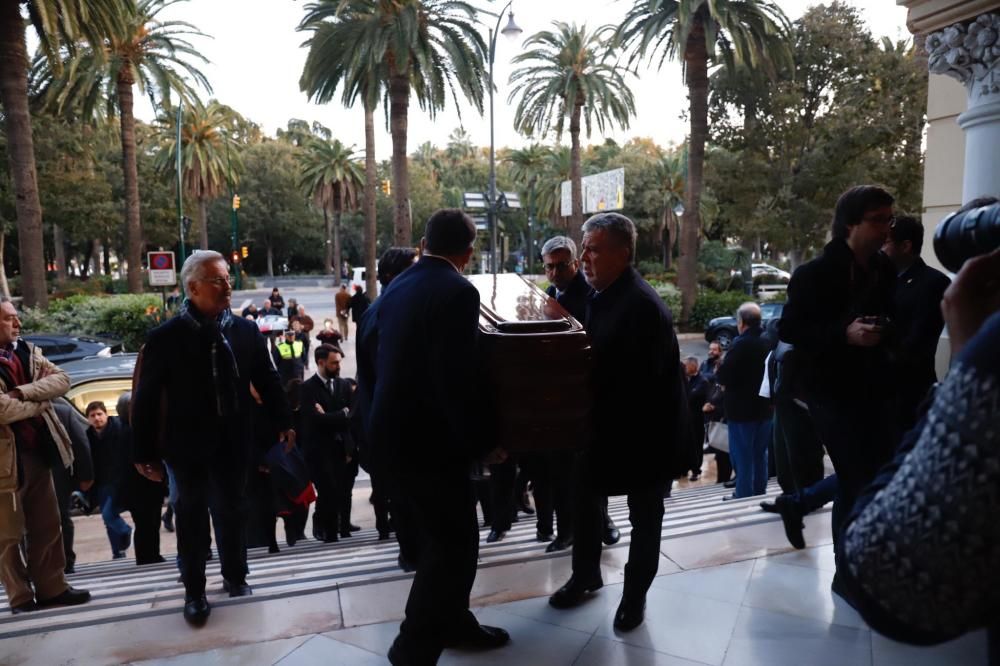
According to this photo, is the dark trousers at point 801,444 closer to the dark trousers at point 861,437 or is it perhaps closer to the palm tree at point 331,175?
the dark trousers at point 861,437

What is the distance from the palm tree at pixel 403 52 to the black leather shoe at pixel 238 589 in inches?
656

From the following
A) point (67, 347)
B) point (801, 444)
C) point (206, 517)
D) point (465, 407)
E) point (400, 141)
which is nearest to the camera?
point (465, 407)

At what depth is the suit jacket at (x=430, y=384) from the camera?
2785mm

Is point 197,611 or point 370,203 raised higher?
point 370,203

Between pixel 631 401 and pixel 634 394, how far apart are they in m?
0.03

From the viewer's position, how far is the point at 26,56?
51.4 ft

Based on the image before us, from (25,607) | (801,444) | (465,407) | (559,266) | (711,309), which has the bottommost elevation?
(711,309)

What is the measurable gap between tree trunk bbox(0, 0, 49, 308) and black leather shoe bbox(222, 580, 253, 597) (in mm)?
15263

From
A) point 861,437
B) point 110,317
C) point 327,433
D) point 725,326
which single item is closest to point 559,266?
point 861,437

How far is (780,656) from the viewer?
3.08 m

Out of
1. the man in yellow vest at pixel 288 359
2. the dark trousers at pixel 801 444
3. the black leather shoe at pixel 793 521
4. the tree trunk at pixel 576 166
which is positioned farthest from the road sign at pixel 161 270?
the tree trunk at pixel 576 166

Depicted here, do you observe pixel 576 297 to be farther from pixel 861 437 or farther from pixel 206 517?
pixel 206 517

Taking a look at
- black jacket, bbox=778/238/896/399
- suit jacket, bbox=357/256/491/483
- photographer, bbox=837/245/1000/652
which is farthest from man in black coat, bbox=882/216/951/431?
photographer, bbox=837/245/1000/652

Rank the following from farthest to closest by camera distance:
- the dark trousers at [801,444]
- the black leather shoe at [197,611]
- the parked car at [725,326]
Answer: the parked car at [725,326]
the dark trousers at [801,444]
the black leather shoe at [197,611]
